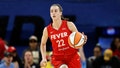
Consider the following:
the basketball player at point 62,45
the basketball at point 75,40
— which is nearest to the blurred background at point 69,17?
the basketball player at point 62,45

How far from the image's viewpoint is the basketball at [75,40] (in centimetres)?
831

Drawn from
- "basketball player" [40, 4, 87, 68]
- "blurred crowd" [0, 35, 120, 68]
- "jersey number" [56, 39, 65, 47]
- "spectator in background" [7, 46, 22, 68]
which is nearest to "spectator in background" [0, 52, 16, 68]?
"blurred crowd" [0, 35, 120, 68]

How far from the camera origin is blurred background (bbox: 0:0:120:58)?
13492 mm

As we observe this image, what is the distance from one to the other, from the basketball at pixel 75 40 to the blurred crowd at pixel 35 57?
1.73 meters

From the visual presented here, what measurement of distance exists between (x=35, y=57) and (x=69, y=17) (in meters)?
2.71

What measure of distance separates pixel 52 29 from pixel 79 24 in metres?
4.99

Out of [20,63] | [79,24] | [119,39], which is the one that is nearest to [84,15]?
[79,24]

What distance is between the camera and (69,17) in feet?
44.5

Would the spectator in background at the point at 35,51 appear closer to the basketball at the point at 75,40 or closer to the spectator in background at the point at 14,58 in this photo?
the spectator in background at the point at 14,58

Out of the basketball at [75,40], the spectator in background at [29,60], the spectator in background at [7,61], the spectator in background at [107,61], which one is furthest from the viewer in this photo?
the spectator in background at [107,61]

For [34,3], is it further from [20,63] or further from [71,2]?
[20,63]

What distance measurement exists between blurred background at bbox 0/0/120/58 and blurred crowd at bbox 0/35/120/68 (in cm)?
99

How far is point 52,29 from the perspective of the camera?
8.64 metres

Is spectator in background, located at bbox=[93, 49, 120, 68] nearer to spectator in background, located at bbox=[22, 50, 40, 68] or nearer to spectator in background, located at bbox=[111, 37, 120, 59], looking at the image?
spectator in background, located at bbox=[111, 37, 120, 59]
